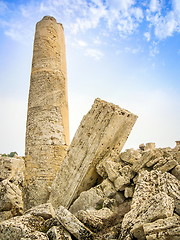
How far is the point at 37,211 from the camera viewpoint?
5.07 metres

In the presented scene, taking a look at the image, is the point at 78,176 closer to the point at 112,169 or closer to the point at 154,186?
the point at 112,169

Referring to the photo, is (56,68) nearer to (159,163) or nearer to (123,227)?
(159,163)

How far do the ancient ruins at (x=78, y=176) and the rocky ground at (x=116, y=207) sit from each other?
0.5 inches

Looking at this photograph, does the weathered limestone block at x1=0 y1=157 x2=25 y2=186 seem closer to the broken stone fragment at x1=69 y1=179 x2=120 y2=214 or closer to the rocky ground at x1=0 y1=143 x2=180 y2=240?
the rocky ground at x1=0 y1=143 x2=180 y2=240

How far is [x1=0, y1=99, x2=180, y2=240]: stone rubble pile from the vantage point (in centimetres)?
411

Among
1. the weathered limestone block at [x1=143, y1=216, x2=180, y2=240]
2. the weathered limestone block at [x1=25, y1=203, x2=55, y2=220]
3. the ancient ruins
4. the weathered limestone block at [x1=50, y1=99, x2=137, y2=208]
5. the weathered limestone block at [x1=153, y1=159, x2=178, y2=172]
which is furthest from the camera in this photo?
the weathered limestone block at [x1=50, y1=99, x2=137, y2=208]

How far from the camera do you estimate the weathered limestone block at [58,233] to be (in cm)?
414

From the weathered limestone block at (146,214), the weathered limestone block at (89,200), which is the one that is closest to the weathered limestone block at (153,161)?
the weathered limestone block at (89,200)

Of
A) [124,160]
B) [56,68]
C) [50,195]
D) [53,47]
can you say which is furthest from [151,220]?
[53,47]

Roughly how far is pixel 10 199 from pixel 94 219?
2669 mm

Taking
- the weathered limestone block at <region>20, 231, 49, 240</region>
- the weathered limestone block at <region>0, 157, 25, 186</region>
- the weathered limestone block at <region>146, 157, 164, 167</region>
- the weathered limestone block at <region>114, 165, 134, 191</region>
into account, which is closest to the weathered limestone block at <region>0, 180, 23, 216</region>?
the weathered limestone block at <region>0, 157, 25, 186</region>

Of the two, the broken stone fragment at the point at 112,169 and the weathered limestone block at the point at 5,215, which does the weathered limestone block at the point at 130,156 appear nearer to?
the broken stone fragment at the point at 112,169

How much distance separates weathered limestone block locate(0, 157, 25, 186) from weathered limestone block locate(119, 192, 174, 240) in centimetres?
436

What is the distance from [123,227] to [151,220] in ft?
1.75
